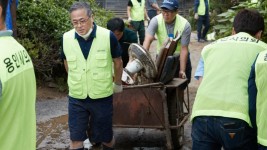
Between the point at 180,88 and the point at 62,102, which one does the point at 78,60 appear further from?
the point at 62,102

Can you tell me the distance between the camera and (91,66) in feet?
16.0

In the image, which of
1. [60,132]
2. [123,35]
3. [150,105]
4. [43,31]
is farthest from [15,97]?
[43,31]

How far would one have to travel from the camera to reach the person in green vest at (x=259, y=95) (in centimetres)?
324

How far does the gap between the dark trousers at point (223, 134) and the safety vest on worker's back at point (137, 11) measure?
27.4 feet

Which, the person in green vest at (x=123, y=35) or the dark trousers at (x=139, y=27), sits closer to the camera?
the person in green vest at (x=123, y=35)

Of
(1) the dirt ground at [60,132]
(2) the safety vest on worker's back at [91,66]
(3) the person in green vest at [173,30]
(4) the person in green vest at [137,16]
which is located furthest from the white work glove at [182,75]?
(4) the person in green vest at [137,16]

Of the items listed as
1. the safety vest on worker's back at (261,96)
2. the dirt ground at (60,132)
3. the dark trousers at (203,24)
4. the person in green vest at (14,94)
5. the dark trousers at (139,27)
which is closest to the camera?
the person in green vest at (14,94)

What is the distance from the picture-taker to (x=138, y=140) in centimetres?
634

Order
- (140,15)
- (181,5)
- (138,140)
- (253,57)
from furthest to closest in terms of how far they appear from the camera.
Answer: (181,5) < (140,15) < (138,140) < (253,57)

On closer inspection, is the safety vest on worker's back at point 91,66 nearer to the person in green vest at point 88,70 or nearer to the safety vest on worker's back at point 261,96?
the person in green vest at point 88,70

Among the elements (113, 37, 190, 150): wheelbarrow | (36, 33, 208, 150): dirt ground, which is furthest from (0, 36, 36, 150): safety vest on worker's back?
(36, 33, 208, 150): dirt ground

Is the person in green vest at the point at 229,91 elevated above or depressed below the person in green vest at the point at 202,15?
above

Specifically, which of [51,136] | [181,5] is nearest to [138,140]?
[51,136]

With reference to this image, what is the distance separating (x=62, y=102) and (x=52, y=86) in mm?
676
